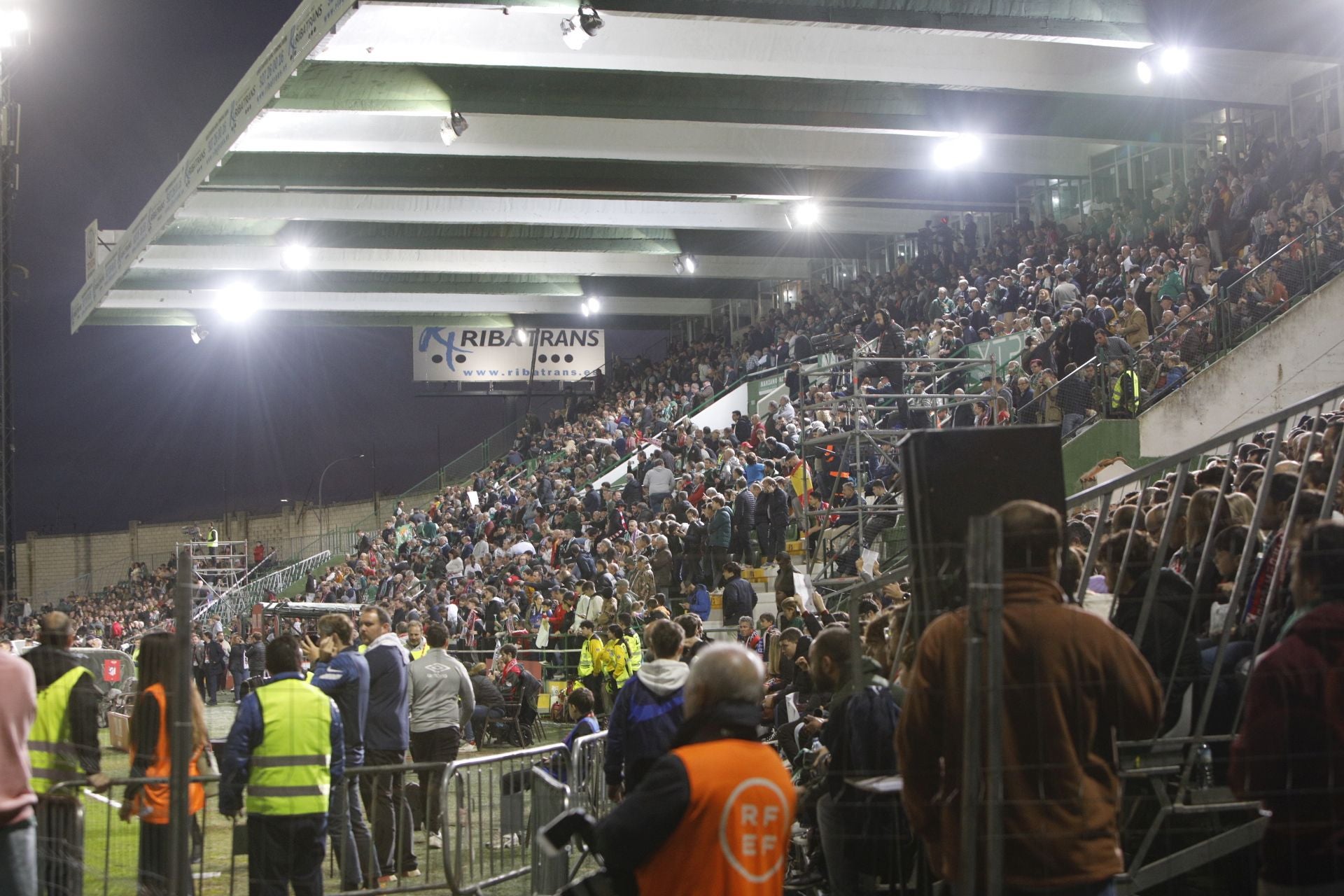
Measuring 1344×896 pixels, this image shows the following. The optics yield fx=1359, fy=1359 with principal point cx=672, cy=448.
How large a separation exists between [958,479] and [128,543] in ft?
226

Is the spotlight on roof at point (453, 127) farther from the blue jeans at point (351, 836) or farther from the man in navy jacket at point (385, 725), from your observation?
the blue jeans at point (351, 836)

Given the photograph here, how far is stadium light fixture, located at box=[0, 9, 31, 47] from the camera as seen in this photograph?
33562 millimetres

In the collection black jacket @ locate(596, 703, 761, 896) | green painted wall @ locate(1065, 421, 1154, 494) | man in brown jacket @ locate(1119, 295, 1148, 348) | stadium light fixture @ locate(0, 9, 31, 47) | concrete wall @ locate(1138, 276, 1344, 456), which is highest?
stadium light fixture @ locate(0, 9, 31, 47)

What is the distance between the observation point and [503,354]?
45.3 m

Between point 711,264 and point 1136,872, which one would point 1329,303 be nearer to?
point 1136,872

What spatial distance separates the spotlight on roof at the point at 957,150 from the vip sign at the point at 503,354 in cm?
2102

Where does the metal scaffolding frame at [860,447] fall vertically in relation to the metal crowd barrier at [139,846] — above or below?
above

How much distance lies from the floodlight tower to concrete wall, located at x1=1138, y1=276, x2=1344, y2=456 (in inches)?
1107

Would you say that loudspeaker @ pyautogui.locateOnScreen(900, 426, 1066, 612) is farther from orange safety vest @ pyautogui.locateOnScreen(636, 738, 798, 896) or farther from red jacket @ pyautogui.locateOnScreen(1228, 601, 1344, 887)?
red jacket @ pyautogui.locateOnScreen(1228, 601, 1344, 887)

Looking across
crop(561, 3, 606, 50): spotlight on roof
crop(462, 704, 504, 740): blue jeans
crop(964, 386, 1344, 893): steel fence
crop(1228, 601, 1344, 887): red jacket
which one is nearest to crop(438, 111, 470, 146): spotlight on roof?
crop(561, 3, 606, 50): spotlight on roof

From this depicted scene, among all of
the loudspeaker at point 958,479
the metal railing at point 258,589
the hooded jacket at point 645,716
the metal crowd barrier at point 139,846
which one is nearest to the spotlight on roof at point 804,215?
the metal railing at point 258,589

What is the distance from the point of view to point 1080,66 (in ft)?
74.6

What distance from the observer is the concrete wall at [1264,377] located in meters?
15.5

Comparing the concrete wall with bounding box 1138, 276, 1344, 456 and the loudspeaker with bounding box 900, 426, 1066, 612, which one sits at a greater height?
the concrete wall with bounding box 1138, 276, 1344, 456
